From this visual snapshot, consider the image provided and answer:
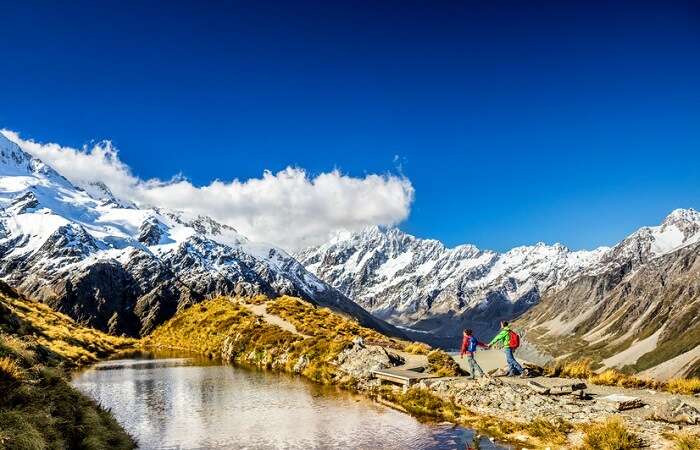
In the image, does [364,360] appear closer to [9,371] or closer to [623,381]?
[623,381]

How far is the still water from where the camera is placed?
96.4 ft

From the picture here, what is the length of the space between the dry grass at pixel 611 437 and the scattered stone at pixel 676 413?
2348 millimetres

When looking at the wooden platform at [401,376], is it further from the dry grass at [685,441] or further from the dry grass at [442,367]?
the dry grass at [685,441]

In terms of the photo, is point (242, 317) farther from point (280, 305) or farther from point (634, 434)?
point (634, 434)

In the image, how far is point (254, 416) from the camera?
3659 centimetres

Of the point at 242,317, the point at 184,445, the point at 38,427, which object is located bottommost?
the point at 184,445

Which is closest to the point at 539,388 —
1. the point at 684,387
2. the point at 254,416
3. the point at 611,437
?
the point at 684,387

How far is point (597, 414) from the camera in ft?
94.9

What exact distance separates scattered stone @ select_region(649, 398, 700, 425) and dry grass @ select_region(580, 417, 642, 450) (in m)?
2.35

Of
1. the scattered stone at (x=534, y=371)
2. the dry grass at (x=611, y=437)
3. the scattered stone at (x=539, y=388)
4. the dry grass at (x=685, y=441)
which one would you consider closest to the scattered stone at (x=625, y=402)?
the scattered stone at (x=539, y=388)

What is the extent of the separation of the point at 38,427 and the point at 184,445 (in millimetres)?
9479

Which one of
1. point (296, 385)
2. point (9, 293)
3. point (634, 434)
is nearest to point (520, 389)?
point (634, 434)

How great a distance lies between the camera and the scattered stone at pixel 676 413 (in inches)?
1016

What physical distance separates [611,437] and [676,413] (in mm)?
4463
